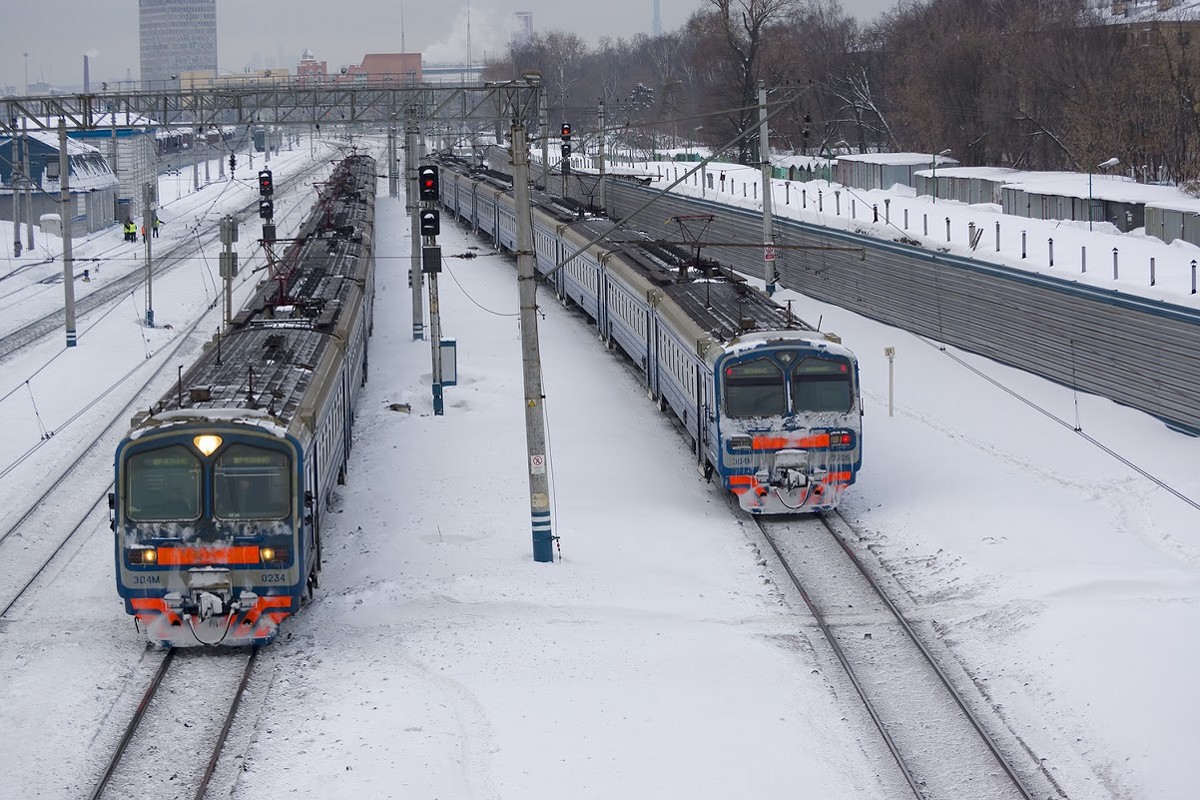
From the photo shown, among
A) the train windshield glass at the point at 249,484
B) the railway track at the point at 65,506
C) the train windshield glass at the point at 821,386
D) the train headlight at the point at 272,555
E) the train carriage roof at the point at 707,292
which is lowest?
the railway track at the point at 65,506

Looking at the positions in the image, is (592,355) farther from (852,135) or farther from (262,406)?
(852,135)

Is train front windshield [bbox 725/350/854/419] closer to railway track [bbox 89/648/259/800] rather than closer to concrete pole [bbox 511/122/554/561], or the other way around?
concrete pole [bbox 511/122/554/561]

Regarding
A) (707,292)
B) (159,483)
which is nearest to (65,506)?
(159,483)

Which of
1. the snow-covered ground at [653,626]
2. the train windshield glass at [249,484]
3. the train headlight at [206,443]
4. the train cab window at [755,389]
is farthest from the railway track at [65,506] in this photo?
the train cab window at [755,389]

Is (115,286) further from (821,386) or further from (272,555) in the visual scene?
(272,555)

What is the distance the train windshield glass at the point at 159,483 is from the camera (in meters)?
15.9

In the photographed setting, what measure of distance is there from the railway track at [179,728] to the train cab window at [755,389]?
804 centimetres

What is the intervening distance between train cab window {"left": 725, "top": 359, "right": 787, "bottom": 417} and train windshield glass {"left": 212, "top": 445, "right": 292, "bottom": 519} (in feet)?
24.7

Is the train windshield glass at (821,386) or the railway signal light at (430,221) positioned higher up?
the railway signal light at (430,221)

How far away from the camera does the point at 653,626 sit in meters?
17.2

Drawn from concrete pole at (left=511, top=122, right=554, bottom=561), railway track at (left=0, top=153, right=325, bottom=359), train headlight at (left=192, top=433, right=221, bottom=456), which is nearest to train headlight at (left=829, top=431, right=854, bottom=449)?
concrete pole at (left=511, top=122, right=554, bottom=561)

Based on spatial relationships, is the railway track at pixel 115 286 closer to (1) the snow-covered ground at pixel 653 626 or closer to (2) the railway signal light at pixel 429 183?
(2) the railway signal light at pixel 429 183

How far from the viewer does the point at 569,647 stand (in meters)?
16.5

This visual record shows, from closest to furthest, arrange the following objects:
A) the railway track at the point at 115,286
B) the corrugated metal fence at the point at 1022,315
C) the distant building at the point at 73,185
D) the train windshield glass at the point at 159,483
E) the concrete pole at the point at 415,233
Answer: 1. the train windshield glass at the point at 159,483
2. the corrugated metal fence at the point at 1022,315
3. the concrete pole at the point at 415,233
4. the railway track at the point at 115,286
5. the distant building at the point at 73,185
